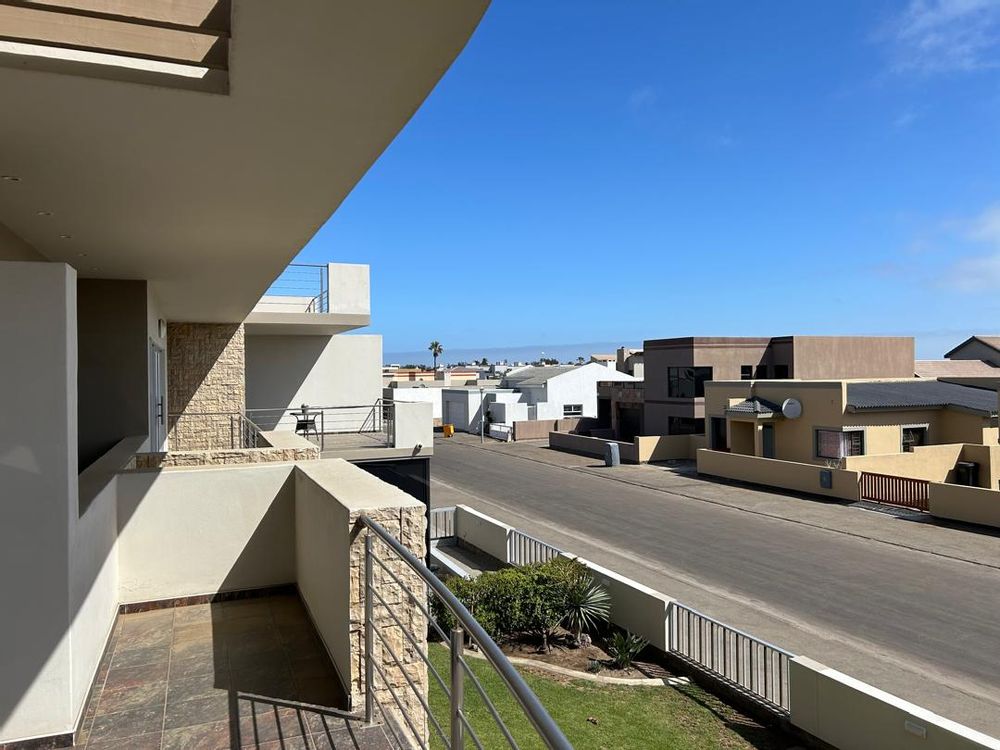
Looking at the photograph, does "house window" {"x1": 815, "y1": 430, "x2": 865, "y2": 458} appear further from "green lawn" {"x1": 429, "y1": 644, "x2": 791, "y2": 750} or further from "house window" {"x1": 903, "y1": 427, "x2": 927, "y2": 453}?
"green lawn" {"x1": 429, "y1": 644, "x2": 791, "y2": 750}

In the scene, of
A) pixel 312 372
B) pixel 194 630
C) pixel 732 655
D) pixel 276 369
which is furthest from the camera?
pixel 312 372

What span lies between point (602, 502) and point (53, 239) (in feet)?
59.6

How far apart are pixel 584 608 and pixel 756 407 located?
653 inches

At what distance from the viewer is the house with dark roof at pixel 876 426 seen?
22281 mm

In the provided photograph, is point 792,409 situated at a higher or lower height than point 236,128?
lower

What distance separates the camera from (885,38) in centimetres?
1895

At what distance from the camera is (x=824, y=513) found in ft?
64.8

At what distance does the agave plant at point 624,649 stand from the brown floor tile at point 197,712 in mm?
7397

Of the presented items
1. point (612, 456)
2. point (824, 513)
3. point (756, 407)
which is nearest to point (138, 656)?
point (824, 513)

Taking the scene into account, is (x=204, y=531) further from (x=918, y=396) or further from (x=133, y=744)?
(x=918, y=396)

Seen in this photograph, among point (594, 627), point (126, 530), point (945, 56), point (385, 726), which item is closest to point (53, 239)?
point (126, 530)

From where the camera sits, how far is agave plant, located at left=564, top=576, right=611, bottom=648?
37.4 ft

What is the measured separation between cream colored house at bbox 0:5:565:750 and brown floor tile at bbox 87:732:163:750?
0.7 inches

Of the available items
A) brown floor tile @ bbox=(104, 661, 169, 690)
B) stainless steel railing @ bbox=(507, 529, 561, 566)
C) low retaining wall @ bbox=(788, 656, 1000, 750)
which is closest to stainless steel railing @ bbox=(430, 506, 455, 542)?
stainless steel railing @ bbox=(507, 529, 561, 566)
